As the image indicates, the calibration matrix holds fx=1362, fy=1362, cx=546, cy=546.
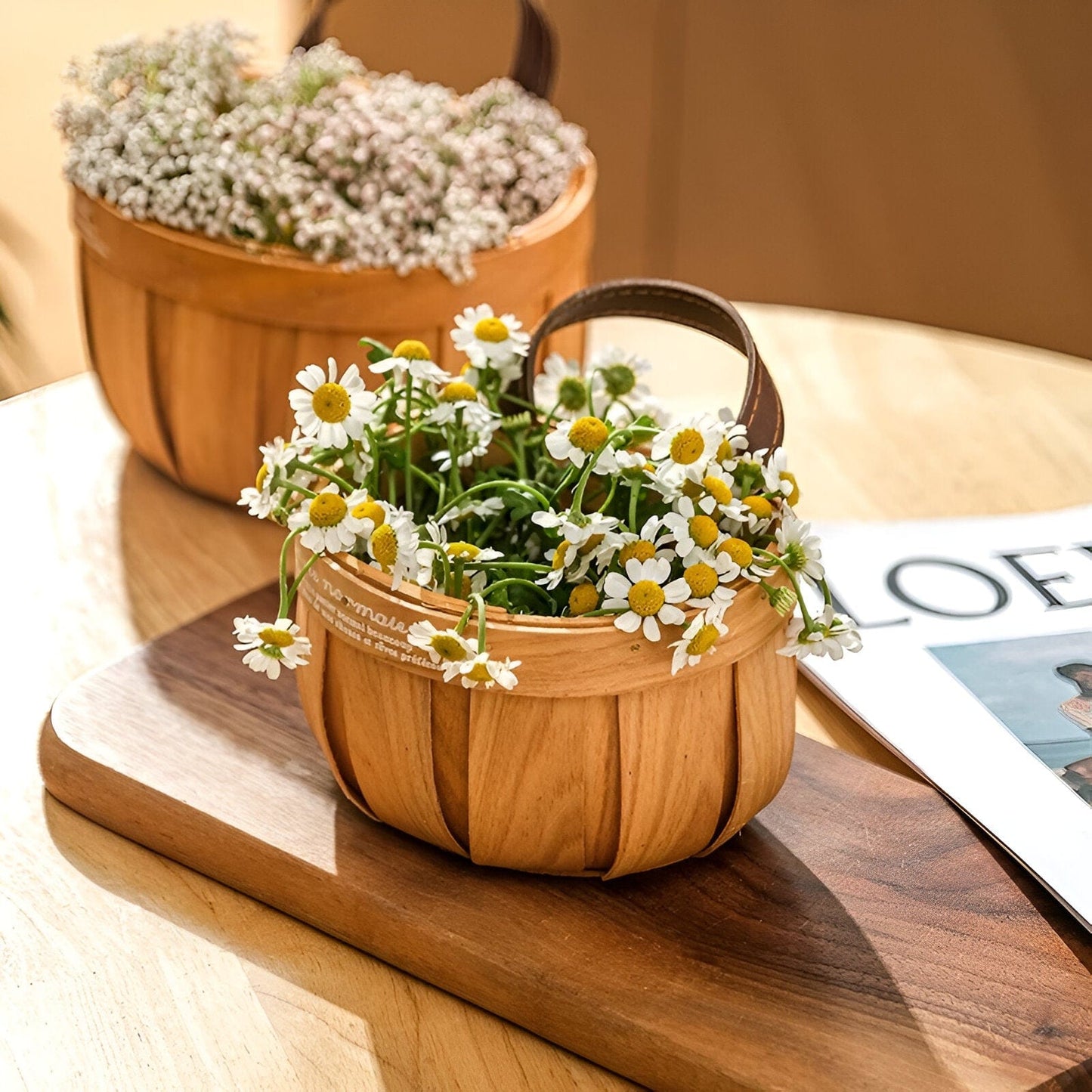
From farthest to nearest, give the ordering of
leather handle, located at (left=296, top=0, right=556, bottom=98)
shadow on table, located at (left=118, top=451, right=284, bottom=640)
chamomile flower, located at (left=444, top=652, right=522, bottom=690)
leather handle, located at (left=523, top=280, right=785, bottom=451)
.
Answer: leather handle, located at (left=296, top=0, right=556, bottom=98), shadow on table, located at (left=118, top=451, right=284, bottom=640), leather handle, located at (left=523, top=280, right=785, bottom=451), chamomile flower, located at (left=444, top=652, right=522, bottom=690)

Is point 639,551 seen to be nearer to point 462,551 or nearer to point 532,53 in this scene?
point 462,551

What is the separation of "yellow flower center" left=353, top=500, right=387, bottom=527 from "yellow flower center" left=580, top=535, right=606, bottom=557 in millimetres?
80

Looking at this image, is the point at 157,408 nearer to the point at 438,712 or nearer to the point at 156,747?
the point at 156,747

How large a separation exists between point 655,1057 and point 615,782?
0.34 feet

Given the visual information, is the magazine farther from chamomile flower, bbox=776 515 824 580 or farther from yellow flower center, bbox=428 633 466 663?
yellow flower center, bbox=428 633 466 663

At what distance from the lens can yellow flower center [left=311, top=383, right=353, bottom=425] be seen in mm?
555

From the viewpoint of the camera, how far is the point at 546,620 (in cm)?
52

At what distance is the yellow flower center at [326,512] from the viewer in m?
0.53

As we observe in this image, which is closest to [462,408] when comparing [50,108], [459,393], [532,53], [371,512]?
[459,393]

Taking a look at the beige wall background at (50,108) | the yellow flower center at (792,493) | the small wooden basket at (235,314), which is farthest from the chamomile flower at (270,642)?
the beige wall background at (50,108)

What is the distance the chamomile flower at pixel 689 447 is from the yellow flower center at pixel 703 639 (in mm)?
68

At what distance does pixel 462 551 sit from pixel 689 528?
0.09m

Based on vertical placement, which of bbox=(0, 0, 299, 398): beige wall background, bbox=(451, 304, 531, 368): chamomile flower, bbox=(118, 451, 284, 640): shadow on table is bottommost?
bbox=(0, 0, 299, 398): beige wall background

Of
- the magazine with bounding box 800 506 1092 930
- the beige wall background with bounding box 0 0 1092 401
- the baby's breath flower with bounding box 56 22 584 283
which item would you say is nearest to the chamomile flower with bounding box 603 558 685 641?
the magazine with bounding box 800 506 1092 930
